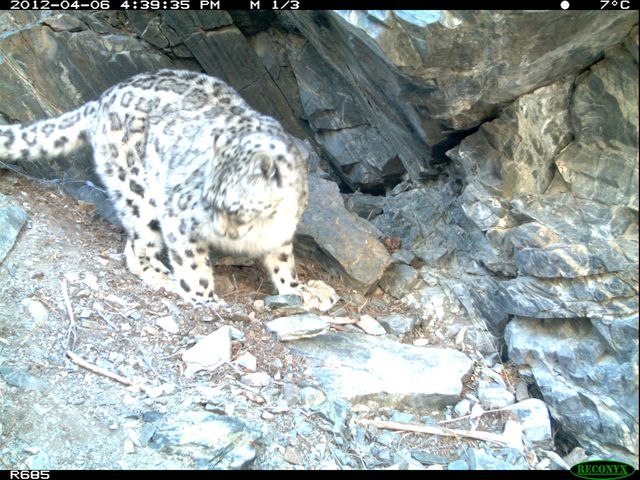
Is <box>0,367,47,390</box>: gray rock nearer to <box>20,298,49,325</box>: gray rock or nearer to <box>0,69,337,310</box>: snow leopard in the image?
<box>20,298,49,325</box>: gray rock

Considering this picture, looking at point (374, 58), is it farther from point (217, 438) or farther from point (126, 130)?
point (217, 438)

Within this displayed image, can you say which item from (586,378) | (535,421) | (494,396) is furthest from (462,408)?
(586,378)

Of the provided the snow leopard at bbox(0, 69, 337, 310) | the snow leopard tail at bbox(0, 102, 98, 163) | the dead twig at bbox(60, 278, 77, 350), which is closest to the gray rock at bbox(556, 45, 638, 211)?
the snow leopard at bbox(0, 69, 337, 310)

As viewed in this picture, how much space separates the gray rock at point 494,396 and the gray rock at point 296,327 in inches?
47.4

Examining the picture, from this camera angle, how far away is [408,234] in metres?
6.43

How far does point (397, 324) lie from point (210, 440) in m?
2.15

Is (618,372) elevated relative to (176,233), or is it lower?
lower

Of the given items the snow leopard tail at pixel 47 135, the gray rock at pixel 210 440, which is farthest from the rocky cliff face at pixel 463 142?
the gray rock at pixel 210 440

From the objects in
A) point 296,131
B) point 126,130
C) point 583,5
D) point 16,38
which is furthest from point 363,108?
point 16,38

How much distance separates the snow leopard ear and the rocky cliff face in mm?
1027

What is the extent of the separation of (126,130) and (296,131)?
2.03 meters

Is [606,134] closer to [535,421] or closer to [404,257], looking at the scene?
[535,421]

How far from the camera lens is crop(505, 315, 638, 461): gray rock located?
14.5ft

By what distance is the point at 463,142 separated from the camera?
217 inches
